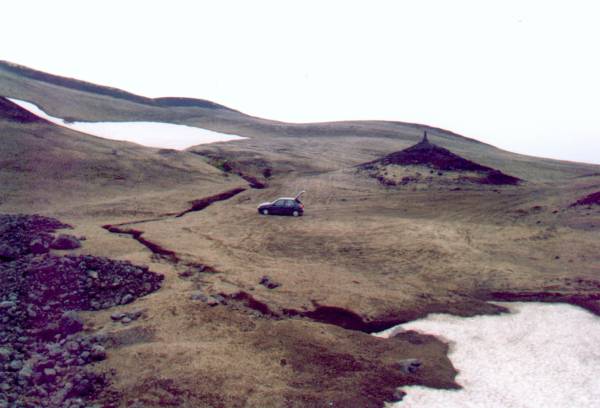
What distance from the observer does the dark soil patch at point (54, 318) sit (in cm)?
978

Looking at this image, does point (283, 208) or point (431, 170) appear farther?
point (431, 170)

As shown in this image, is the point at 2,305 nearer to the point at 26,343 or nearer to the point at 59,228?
the point at 26,343

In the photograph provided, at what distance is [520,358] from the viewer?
13062 mm

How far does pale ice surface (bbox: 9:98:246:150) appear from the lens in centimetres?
6806

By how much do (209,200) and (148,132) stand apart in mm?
45975

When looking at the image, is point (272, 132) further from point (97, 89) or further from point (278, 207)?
point (278, 207)

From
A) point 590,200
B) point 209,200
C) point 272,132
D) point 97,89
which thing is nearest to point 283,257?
point 209,200

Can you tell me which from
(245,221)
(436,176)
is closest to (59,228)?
(245,221)

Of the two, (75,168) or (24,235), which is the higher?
(75,168)

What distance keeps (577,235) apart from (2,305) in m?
25.6

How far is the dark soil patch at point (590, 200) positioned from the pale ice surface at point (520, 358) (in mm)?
17855

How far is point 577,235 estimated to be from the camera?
25.1 meters

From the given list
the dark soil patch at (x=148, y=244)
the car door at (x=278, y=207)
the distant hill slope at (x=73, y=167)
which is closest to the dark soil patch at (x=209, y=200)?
the distant hill slope at (x=73, y=167)

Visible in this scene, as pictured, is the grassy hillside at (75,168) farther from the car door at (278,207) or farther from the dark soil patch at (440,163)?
the dark soil patch at (440,163)
